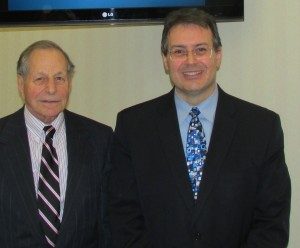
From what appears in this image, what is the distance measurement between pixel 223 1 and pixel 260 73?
0.45 m

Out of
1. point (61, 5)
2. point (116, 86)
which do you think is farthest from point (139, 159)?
point (61, 5)

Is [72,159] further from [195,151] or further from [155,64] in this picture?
[155,64]

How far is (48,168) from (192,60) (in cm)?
77

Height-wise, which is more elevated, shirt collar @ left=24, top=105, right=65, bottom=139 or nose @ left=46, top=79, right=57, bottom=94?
nose @ left=46, top=79, right=57, bottom=94

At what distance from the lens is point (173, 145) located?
2031 millimetres

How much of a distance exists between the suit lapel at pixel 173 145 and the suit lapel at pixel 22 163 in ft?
1.93

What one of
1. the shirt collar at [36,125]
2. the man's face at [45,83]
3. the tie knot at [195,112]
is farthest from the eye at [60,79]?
the tie knot at [195,112]

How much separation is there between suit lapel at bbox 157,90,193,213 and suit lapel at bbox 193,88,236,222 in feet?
0.20

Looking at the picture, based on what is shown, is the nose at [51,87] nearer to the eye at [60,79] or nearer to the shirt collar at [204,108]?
the eye at [60,79]

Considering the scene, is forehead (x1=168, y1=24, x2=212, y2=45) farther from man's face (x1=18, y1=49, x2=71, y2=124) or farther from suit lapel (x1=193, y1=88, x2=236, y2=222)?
man's face (x1=18, y1=49, x2=71, y2=124)

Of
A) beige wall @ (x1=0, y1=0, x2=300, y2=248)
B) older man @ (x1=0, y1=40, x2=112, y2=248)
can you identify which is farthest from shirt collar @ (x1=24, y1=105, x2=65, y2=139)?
beige wall @ (x1=0, y1=0, x2=300, y2=248)

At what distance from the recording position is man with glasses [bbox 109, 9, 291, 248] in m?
1.96

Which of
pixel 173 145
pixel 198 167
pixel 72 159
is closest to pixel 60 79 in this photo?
pixel 72 159

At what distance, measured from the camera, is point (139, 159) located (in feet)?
6.80
